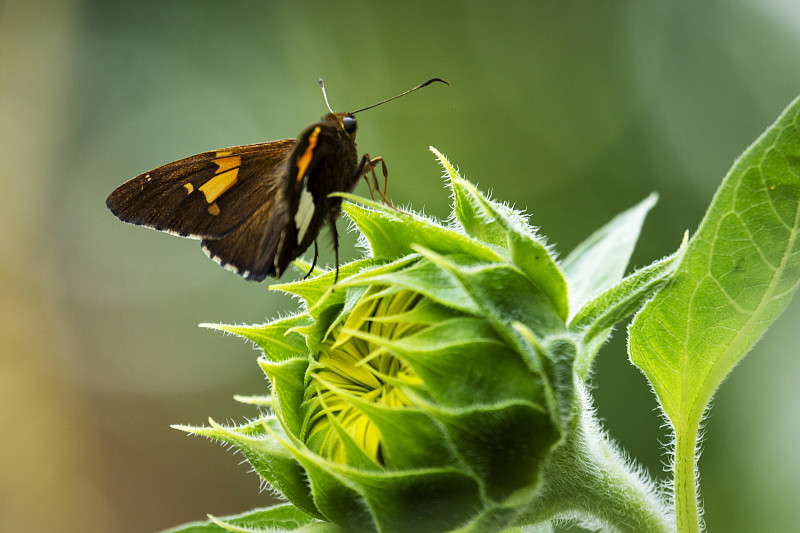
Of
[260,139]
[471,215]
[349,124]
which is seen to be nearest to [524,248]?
[471,215]

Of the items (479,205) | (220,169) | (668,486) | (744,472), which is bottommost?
(744,472)

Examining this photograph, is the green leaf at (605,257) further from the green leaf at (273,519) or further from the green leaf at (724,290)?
the green leaf at (273,519)

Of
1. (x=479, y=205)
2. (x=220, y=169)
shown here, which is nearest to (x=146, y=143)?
(x=220, y=169)

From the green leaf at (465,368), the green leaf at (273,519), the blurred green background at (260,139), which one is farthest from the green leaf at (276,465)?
the blurred green background at (260,139)

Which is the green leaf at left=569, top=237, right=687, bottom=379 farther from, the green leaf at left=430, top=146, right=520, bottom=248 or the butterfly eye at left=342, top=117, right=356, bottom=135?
the butterfly eye at left=342, top=117, right=356, bottom=135

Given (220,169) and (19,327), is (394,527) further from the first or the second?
(19,327)

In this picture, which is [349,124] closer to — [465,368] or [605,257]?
[605,257]
